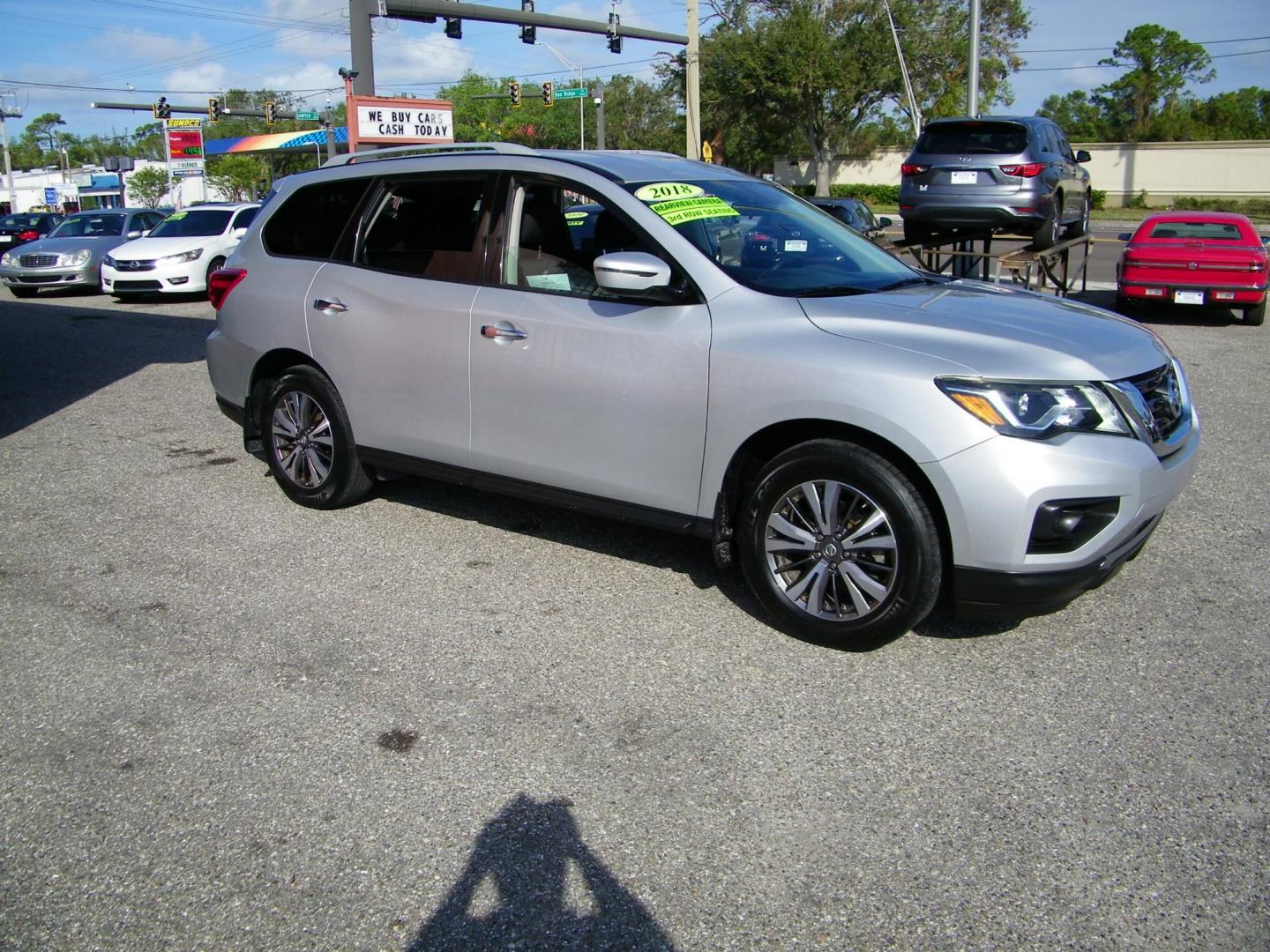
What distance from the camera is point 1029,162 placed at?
1170cm

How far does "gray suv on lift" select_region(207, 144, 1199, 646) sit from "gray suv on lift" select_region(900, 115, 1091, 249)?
7073 mm

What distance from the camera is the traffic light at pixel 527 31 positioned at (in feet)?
87.8

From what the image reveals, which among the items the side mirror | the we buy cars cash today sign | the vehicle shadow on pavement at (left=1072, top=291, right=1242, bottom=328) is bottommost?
the vehicle shadow on pavement at (left=1072, top=291, right=1242, bottom=328)

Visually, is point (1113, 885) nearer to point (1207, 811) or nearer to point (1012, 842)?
point (1012, 842)

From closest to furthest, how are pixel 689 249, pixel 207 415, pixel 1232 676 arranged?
pixel 1232 676, pixel 689 249, pixel 207 415

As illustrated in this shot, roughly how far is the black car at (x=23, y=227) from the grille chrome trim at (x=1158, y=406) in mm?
28651

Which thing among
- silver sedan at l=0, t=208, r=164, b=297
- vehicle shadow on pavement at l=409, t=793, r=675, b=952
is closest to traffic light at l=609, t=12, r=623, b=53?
silver sedan at l=0, t=208, r=164, b=297

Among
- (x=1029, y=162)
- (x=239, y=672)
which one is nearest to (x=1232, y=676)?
(x=239, y=672)

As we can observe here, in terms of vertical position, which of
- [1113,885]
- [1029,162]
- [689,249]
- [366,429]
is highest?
[1029,162]

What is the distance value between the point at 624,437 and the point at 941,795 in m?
1.98

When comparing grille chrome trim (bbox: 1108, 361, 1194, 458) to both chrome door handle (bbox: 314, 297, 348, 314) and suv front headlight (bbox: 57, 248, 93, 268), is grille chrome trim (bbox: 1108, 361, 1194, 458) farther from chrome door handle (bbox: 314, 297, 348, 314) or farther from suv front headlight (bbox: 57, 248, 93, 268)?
suv front headlight (bbox: 57, 248, 93, 268)

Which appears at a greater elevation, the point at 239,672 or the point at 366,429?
the point at 366,429

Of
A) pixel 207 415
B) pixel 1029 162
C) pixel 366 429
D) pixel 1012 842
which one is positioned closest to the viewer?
pixel 1012 842

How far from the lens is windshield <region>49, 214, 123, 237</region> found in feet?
65.5
